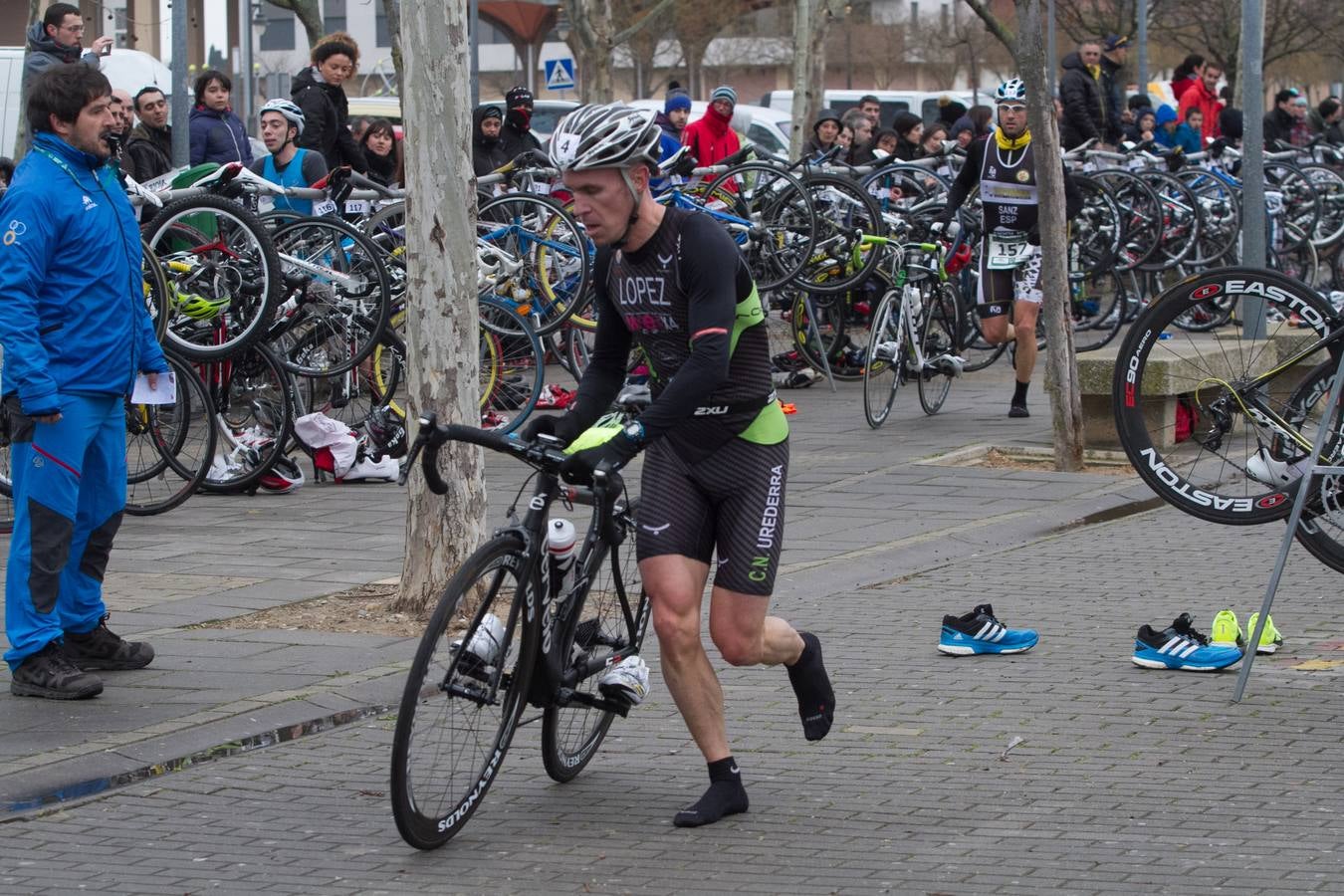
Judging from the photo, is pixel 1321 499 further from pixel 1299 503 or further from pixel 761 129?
pixel 761 129

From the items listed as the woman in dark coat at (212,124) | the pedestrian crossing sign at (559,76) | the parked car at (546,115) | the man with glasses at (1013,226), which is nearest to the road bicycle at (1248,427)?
the man with glasses at (1013,226)

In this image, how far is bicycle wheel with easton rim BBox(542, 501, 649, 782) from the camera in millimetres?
5570

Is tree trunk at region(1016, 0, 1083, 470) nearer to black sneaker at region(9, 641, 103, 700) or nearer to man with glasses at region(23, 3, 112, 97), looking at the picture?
man with glasses at region(23, 3, 112, 97)

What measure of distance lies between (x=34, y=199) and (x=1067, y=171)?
10217 millimetres

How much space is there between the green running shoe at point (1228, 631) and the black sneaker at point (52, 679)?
3.92 meters

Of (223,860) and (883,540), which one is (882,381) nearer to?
(883,540)

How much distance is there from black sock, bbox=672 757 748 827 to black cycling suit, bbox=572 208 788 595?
49 centimetres

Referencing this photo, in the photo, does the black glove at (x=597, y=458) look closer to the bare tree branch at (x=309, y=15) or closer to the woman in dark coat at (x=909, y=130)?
the woman in dark coat at (x=909, y=130)

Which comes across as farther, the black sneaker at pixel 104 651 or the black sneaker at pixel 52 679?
the black sneaker at pixel 104 651

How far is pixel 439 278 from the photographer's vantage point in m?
8.01

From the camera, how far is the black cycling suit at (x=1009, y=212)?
13.7m

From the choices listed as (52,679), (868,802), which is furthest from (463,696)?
(52,679)

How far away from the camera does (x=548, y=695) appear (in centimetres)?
546

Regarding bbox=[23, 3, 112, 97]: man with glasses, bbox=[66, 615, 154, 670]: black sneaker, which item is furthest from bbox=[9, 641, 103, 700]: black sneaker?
bbox=[23, 3, 112, 97]: man with glasses
